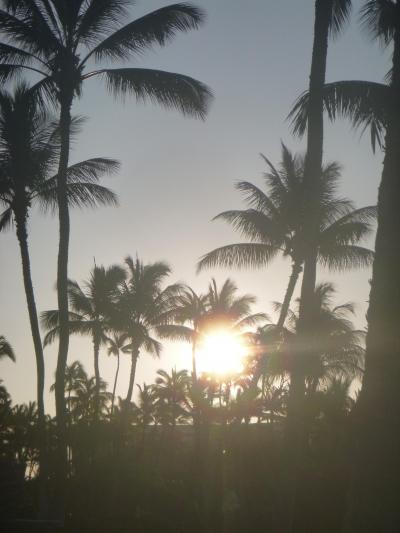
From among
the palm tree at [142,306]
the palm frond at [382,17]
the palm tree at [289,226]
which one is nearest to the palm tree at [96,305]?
the palm tree at [142,306]

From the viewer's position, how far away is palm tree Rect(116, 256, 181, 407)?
3288 centimetres

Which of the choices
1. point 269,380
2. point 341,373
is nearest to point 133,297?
point 269,380

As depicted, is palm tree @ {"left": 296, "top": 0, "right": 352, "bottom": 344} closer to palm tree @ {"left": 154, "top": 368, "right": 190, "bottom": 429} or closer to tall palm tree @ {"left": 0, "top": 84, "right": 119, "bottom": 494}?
tall palm tree @ {"left": 0, "top": 84, "right": 119, "bottom": 494}

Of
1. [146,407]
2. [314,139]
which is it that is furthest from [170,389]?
[314,139]

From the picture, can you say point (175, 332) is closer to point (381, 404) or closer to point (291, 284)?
point (291, 284)

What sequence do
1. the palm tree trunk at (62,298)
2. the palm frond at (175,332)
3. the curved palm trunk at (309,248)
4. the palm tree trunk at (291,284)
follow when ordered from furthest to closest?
the palm frond at (175,332), the palm tree trunk at (291,284), the palm tree trunk at (62,298), the curved palm trunk at (309,248)

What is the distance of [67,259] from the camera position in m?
16.7

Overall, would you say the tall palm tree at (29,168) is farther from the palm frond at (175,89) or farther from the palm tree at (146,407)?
the palm tree at (146,407)

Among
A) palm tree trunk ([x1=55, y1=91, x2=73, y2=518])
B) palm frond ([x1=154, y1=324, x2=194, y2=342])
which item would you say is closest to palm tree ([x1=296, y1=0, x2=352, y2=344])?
palm tree trunk ([x1=55, y1=91, x2=73, y2=518])

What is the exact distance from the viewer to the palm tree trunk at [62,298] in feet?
53.0

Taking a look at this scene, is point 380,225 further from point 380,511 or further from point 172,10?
point 172,10

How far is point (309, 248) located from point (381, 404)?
4425 mm

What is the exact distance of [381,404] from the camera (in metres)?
6.54

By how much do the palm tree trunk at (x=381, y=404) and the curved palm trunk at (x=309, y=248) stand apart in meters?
2.55
